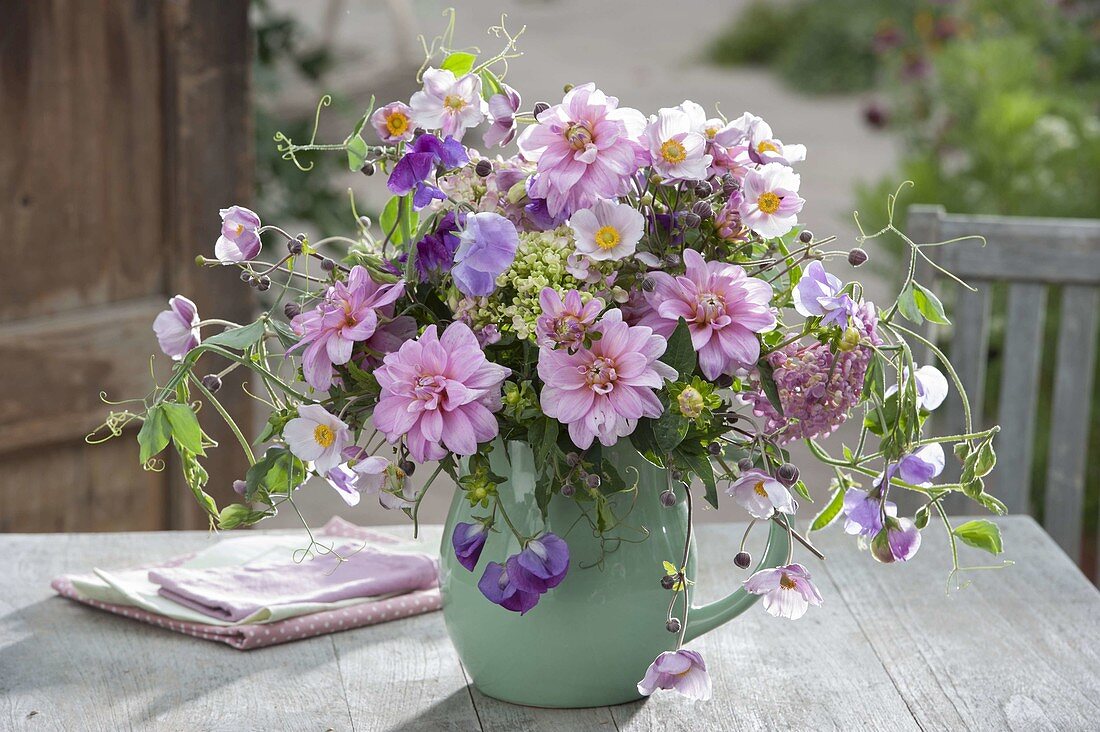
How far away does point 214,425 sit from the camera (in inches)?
80.0

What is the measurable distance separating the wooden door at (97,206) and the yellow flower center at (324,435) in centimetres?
121

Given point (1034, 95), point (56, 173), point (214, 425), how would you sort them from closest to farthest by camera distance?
point (56, 173) → point (214, 425) → point (1034, 95)

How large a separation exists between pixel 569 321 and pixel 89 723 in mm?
471

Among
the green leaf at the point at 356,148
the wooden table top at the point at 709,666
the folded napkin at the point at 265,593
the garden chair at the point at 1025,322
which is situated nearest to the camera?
the green leaf at the point at 356,148

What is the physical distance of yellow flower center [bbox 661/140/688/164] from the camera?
0.75 metres


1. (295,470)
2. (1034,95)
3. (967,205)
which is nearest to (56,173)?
(295,470)

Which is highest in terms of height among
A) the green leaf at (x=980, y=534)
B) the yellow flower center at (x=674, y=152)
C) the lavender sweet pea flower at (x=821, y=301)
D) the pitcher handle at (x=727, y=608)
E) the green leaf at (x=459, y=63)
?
the green leaf at (x=459, y=63)

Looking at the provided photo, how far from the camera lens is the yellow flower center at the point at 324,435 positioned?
2.49 feet

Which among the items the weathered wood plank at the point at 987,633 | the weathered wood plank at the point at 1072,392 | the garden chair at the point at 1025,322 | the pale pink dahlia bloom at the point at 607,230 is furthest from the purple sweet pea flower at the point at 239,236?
the weathered wood plank at the point at 1072,392

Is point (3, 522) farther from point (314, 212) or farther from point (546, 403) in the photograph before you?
point (546, 403)

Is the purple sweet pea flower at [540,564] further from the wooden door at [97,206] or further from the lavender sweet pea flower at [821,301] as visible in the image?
the wooden door at [97,206]

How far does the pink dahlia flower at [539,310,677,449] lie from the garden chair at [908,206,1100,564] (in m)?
0.93

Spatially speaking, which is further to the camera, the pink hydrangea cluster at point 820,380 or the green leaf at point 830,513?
the green leaf at point 830,513

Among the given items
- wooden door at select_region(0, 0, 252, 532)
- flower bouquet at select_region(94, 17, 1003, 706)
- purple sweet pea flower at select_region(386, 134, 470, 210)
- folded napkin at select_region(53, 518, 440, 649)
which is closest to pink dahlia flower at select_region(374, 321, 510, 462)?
flower bouquet at select_region(94, 17, 1003, 706)
